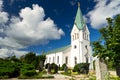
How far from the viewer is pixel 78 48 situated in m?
46.7

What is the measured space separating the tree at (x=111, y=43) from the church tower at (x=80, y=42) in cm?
2883

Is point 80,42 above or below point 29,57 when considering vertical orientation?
above

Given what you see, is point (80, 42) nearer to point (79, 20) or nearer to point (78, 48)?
point (78, 48)

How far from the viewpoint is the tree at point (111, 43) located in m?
15.1

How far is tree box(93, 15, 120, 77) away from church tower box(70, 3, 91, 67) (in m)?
28.8

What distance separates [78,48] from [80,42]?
7.07 ft

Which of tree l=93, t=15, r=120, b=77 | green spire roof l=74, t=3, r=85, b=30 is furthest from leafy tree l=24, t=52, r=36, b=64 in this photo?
tree l=93, t=15, r=120, b=77

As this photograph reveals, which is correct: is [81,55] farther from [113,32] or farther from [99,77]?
[99,77]

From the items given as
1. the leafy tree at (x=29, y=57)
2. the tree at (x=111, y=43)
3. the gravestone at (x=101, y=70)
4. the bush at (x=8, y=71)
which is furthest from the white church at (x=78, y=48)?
the gravestone at (x=101, y=70)

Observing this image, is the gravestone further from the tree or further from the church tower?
the church tower

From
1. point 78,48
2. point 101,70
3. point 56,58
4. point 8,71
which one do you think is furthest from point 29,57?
point 101,70

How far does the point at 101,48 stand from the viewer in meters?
16.4

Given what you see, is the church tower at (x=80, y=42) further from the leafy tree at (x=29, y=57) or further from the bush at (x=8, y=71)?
the bush at (x=8, y=71)

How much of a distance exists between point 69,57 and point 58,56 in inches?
215
